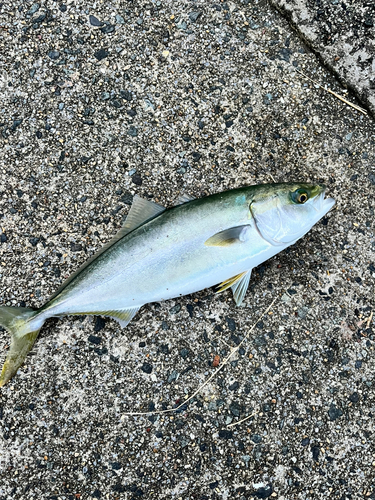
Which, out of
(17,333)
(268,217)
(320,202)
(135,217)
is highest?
(320,202)

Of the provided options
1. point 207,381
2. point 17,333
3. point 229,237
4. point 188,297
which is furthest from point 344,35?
point 17,333

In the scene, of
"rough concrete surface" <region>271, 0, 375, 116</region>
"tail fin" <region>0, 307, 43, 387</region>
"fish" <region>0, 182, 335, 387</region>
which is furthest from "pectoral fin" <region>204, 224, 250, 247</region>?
"rough concrete surface" <region>271, 0, 375, 116</region>

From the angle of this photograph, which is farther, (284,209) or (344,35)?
(344,35)

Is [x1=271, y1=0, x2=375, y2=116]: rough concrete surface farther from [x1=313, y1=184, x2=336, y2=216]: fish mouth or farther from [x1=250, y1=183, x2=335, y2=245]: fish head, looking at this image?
[x1=250, y1=183, x2=335, y2=245]: fish head

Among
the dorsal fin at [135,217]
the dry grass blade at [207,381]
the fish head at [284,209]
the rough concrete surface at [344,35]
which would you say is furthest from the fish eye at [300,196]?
the rough concrete surface at [344,35]

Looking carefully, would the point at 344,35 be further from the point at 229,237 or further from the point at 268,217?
the point at 229,237

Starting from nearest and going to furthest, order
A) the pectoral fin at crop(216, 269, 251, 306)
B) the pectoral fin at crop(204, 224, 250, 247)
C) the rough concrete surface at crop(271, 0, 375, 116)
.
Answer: the pectoral fin at crop(204, 224, 250, 247), the pectoral fin at crop(216, 269, 251, 306), the rough concrete surface at crop(271, 0, 375, 116)

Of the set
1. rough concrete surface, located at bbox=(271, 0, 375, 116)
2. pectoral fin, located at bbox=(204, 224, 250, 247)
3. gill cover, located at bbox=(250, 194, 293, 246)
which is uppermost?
rough concrete surface, located at bbox=(271, 0, 375, 116)
